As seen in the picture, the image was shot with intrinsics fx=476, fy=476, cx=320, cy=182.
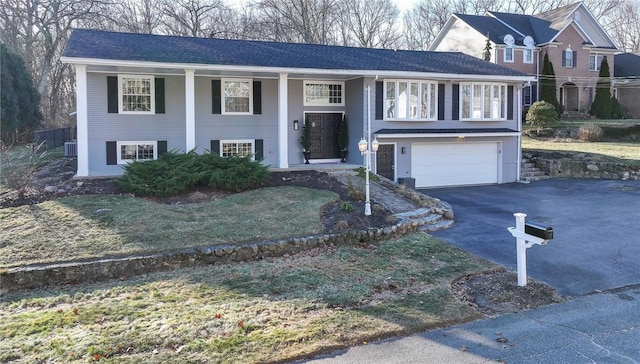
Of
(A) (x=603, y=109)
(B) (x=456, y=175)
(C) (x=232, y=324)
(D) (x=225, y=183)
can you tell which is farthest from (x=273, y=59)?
(A) (x=603, y=109)

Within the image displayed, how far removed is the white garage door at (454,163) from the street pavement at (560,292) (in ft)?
10.6

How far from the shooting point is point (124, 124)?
1530 cm

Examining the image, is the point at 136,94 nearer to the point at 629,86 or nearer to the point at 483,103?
the point at 483,103

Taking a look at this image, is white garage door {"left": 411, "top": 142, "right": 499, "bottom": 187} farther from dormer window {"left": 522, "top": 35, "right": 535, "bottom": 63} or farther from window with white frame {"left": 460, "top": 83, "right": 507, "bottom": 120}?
dormer window {"left": 522, "top": 35, "right": 535, "bottom": 63}

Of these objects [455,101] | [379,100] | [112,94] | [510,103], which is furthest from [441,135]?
[112,94]

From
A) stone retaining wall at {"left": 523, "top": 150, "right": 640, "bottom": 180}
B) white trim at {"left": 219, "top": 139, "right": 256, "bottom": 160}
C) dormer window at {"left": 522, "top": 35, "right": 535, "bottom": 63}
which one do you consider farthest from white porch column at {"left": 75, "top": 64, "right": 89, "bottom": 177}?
dormer window at {"left": 522, "top": 35, "right": 535, "bottom": 63}

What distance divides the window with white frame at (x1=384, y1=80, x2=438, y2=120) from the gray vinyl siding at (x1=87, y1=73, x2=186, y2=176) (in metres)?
7.26

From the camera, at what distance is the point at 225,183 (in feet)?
41.7

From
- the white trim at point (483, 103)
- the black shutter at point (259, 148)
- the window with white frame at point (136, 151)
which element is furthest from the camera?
the white trim at point (483, 103)

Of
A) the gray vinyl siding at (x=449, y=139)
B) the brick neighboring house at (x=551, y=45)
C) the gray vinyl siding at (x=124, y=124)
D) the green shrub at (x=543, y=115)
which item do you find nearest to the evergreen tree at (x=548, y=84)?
the brick neighboring house at (x=551, y=45)

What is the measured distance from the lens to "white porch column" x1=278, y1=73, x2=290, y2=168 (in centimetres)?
1566

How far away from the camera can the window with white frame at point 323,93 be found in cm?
1748

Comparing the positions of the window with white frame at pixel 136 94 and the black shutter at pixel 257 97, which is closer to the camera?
the window with white frame at pixel 136 94

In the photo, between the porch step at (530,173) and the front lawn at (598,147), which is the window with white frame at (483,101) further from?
the front lawn at (598,147)
